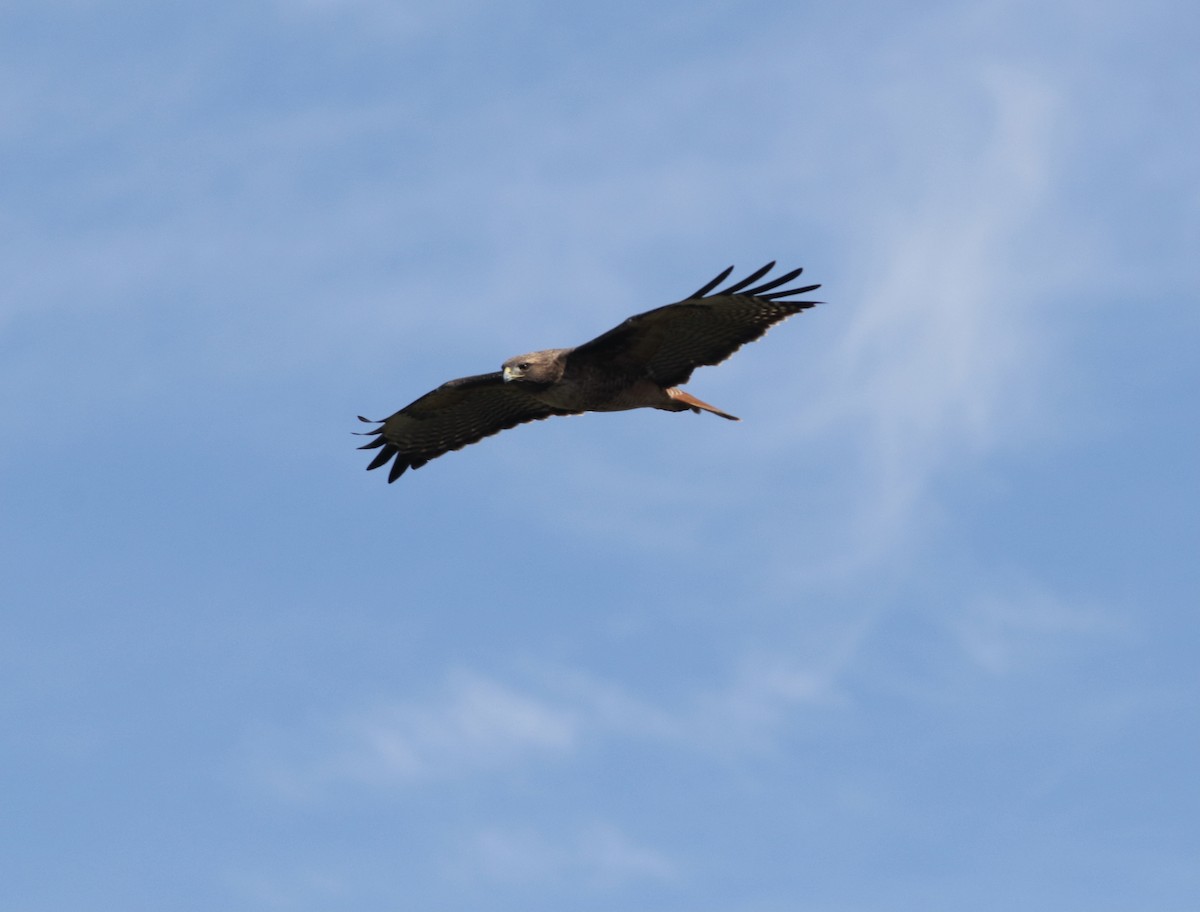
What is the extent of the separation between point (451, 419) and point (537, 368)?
262cm

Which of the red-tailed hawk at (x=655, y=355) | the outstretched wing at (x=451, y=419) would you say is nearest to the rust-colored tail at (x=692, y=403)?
the red-tailed hawk at (x=655, y=355)

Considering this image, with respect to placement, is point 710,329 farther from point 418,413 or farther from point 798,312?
point 418,413

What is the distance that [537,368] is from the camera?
16.6 metres

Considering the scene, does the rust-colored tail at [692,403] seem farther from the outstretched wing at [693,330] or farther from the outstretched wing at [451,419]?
the outstretched wing at [451,419]

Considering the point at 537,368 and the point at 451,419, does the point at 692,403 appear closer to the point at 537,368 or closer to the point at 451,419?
the point at 537,368

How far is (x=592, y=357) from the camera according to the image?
16.5m

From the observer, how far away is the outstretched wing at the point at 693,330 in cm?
1581

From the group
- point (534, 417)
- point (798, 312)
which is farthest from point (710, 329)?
point (534, 417)

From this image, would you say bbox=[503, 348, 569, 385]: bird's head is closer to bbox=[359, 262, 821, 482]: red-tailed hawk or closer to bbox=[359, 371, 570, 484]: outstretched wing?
bbox=[359, 262, 821, 482]: red-tailed hawk

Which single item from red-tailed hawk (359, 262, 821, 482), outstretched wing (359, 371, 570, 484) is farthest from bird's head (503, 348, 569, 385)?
outstretched wing (359, 371, 570, 484)

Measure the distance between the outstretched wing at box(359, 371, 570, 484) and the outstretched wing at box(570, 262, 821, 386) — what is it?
1.73m

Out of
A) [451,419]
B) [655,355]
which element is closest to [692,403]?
[655,355]

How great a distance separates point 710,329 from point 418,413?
159 inches

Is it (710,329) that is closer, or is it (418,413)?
(710,329)
